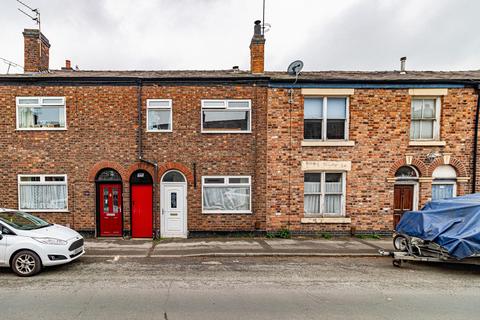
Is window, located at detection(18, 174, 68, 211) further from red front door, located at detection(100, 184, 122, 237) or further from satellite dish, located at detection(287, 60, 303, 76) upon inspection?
satellite dish, located at detection(287, 60, 303, 76)

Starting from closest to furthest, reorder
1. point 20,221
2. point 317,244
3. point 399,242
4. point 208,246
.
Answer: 1. point 20,221
2. point 399,242
3. point 208,246
4. point 317,244

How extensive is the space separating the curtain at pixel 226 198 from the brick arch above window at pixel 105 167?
10.6 feet

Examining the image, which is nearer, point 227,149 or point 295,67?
point 227,149

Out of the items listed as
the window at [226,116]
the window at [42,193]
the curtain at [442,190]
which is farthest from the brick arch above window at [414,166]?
the window at [42,193]

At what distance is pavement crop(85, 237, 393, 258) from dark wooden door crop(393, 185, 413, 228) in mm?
1124

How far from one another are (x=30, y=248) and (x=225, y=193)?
6.07 metres

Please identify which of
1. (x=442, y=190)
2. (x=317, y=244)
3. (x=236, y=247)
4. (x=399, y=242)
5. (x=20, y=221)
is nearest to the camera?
(x=20, y=221)

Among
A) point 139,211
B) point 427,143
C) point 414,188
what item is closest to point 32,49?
point 139,211

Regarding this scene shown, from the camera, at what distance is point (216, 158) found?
386 inches

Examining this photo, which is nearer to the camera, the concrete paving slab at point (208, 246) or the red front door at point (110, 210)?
the concrete paving slab at point (208, 246)

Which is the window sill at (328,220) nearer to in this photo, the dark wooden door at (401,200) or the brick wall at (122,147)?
the brick wall at (122,147)

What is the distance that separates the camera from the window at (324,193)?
1003cm

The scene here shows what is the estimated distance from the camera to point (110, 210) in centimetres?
983

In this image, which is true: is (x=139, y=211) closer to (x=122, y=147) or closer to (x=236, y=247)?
(x=122, y=147)
